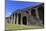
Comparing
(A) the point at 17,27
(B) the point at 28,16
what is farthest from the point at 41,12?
(A) the point at 17,27

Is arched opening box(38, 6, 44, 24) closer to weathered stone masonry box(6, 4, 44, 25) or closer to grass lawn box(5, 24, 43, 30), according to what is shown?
weathered stone masonry box(6, 4, 44, 25)

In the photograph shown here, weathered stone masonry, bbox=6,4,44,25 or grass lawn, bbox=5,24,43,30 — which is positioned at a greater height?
weathered stone masonry, bbox=6,4,44,25

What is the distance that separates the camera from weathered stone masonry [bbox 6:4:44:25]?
1415 mm

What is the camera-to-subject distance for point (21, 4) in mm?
1449

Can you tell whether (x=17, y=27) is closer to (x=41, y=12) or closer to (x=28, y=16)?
(x=28, y=16)

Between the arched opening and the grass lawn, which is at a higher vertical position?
the arched opening

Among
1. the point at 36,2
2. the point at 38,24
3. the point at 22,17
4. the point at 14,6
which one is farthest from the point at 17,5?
the point at 38,24

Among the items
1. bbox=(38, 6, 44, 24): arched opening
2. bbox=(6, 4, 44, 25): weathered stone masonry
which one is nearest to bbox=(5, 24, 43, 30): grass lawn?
bbox=(6, 4, 44, 25): weathered stone masonry

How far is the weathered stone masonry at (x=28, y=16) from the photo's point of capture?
1415 millimetres

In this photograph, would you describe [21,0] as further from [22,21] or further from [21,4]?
[22,21]

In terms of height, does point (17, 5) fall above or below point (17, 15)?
above

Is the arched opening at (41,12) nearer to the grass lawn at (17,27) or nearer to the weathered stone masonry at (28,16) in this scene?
the weathered stone masonry at (28,16)

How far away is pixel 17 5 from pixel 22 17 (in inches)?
7.5

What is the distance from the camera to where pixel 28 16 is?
145cm
